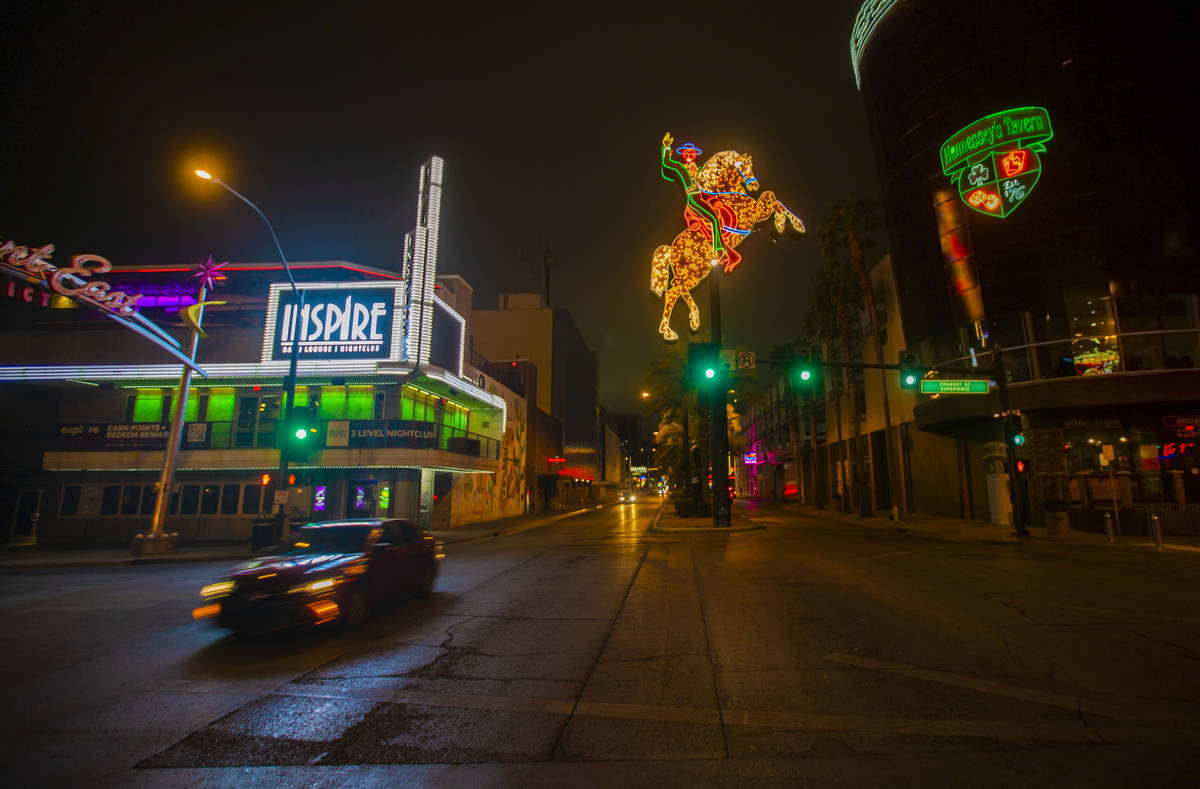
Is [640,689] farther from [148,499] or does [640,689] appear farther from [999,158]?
[999,158]

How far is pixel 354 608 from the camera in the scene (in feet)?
27.7

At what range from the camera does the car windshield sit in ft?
30.5

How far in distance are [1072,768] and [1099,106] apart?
30.5 m

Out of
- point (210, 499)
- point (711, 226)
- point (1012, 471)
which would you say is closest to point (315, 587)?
point (711, 226)

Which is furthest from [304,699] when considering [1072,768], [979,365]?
[979,365]

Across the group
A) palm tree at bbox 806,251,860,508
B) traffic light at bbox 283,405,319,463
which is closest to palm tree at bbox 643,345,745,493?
palm tree at bbox 806,251,860,508

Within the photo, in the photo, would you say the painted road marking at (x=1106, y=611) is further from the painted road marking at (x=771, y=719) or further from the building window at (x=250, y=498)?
the building window at (x=250, y=498)

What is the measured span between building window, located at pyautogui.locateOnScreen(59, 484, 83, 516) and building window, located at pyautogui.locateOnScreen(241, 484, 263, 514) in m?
7.18

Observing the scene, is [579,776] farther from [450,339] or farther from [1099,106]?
[1099,106]

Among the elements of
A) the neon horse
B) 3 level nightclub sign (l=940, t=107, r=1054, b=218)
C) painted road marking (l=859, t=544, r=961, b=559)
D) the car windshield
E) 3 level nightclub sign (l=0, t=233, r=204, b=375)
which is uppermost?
3 level nightclub sign (l=940, t=107, r=1054, b=218)

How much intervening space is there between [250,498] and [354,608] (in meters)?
22.0

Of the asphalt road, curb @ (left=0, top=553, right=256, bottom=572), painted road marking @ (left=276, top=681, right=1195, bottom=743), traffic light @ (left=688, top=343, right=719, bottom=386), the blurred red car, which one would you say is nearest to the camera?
the asphalt road

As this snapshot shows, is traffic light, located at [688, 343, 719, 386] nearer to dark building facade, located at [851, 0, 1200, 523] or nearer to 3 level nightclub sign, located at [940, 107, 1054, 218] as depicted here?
dark building facade, located at [851, 0, 1200, 523]

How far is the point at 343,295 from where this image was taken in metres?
26.2
